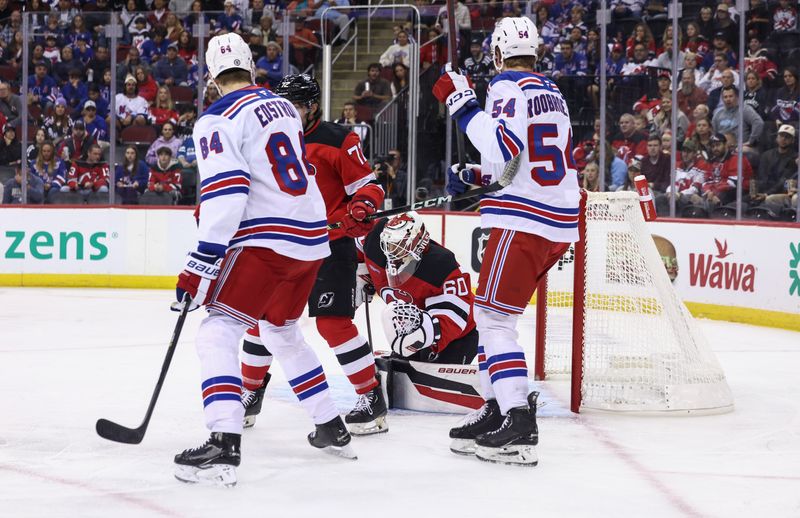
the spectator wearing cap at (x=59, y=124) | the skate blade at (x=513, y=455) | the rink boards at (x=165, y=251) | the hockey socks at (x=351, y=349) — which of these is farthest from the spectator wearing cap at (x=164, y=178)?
the skate blade at (x=513, y=455)

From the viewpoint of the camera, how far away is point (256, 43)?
9109mm

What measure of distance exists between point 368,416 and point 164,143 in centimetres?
575

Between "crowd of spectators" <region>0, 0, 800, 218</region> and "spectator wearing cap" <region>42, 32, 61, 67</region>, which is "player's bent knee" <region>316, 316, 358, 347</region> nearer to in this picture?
"crowd of spectators" <region>0, 0, 800, 218</region>

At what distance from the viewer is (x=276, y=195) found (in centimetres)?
298

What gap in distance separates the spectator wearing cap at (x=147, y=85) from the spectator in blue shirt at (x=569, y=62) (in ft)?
10.6

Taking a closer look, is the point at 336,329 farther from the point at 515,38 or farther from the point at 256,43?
the point at 256,43

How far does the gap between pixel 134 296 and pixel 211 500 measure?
17.7 ft

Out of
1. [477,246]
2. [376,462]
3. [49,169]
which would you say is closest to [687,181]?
[477,246]

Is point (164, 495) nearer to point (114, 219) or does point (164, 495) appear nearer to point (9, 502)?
point (9, 502)

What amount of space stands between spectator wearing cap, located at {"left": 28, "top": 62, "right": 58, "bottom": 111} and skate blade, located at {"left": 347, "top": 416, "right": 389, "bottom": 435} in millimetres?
6338

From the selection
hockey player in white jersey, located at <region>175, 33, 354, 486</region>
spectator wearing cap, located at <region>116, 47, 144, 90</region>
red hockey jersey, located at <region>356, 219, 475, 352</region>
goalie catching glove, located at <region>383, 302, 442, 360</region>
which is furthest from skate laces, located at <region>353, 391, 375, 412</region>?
spectator wearing cap, located at <region>116, 47, 144, 90</region>

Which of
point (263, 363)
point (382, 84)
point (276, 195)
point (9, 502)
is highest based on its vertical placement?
point (382, 84)

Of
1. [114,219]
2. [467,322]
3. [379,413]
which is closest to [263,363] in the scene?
[379,413]

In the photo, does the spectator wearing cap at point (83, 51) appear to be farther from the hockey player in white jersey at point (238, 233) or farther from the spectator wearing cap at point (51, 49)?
the hockey player in white jersey at point (238, 233)
